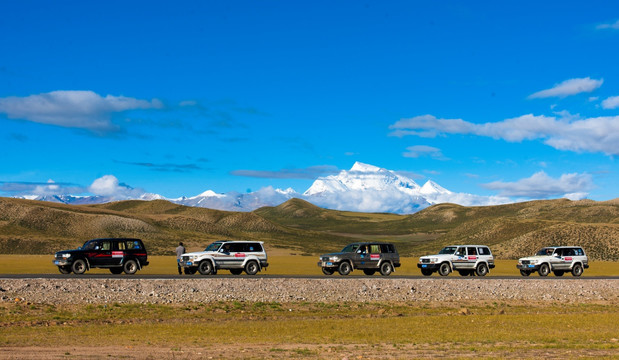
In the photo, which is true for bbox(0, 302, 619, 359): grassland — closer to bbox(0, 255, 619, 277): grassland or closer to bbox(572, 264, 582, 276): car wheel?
bbox(572, 264, 582, 276): car wheel

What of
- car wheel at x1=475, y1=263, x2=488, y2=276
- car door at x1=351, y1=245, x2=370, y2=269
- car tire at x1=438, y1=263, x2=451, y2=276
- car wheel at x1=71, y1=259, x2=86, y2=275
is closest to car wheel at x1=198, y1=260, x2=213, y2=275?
car wheel at x1=71, y1=259, x2=86, y2=275

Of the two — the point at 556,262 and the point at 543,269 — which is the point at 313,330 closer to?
the point at 543,269

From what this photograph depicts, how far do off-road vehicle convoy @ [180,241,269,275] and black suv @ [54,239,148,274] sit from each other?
3.21 m

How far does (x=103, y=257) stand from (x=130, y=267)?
1854mm

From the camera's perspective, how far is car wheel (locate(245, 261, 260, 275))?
43.0 metres

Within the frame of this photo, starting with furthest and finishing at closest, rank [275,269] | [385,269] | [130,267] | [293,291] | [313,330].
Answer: [275,269]
[385,269]
[130,267]
[293,291]
[313,330]

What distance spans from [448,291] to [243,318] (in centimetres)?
1369

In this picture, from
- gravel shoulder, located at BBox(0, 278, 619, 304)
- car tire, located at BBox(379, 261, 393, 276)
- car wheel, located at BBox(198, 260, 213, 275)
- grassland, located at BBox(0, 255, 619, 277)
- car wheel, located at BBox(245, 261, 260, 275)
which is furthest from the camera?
grassland, located at BBox(0, 255, 619, 277)

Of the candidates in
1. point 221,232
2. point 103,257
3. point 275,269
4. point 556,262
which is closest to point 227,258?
point 103,257

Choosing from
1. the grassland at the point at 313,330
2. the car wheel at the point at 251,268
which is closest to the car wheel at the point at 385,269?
the car wheel at the point at 251,268

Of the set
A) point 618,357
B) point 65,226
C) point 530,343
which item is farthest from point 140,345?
point 65,226

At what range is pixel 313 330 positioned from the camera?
23.8 meters

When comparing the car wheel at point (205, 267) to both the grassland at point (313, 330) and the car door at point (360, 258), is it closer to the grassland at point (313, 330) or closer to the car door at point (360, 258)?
the car door at point (360, 258)

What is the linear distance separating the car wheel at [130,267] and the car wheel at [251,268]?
708cm
